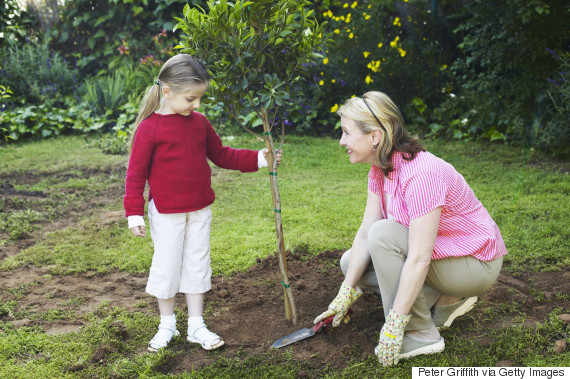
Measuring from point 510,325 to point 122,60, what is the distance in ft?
26.9

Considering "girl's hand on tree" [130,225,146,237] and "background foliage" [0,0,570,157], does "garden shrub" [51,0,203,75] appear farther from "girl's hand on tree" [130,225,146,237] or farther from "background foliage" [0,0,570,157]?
"girl's hand on tree" [130,225,146,237]

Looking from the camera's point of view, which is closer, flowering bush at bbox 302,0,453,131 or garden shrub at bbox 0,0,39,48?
flowering bush at bbox 302,0,453,131

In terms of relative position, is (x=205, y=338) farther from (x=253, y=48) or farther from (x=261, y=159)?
(x=253, y=48)

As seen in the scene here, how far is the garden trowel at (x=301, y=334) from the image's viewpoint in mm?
2822

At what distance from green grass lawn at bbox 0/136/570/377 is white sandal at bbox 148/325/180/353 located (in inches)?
3.7

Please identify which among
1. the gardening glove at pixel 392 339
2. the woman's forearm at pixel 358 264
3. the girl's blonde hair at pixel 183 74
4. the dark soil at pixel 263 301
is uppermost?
the girl's blonde hair at pixel 183 74

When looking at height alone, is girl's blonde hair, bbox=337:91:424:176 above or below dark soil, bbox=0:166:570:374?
above

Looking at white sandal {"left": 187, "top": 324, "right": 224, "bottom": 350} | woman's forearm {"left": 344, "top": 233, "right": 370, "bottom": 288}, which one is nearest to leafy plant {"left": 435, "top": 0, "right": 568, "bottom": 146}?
woman's forearm {"left": 344, "top": 233, "right": 370, "bottom": 288}

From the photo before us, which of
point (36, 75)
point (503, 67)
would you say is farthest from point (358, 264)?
point (36, 75)

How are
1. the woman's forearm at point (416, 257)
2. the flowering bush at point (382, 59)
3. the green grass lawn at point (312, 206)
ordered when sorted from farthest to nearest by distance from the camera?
the flowering bush at point (382, 59)
the green grass lawn at point (312, 206)
the woman's forearm at point (416, 257)

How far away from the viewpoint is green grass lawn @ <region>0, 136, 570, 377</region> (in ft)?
8.84

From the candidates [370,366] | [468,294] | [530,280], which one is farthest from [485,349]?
[530,280]

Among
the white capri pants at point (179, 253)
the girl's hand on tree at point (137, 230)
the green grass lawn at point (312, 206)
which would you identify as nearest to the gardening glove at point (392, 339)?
the white capri pants at point (179, 253)

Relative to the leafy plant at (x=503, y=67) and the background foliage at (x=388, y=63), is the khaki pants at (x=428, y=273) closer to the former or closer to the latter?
the background foliage at (x=388, y=63)
